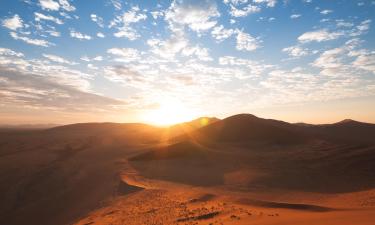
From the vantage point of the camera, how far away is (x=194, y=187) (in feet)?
60.2

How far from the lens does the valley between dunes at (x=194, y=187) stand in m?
11.7

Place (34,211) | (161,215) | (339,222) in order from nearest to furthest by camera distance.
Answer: (339,222)
(161,215)
(34,211)

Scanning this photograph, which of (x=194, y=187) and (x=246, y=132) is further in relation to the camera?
(x=246, y=132)

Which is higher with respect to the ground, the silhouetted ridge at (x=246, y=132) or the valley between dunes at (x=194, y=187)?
the silhouetted ridge at (x=246, y=132)

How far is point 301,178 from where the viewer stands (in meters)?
19.2

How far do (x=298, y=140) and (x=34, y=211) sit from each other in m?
30.0

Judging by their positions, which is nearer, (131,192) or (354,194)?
(354,194)

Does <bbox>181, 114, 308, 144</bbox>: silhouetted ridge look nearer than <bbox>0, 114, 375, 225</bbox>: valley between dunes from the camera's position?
No

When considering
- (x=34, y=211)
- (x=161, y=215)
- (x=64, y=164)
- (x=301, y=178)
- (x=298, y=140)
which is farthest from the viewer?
Result: (x=298, y=140)

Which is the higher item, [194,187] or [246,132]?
[246,132]

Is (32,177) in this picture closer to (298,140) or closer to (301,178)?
(301,178)

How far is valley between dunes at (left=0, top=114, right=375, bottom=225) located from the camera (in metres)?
11.7

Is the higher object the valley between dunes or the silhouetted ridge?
the silhouetted ridge

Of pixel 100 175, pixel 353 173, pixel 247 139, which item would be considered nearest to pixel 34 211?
pixel 100 175
